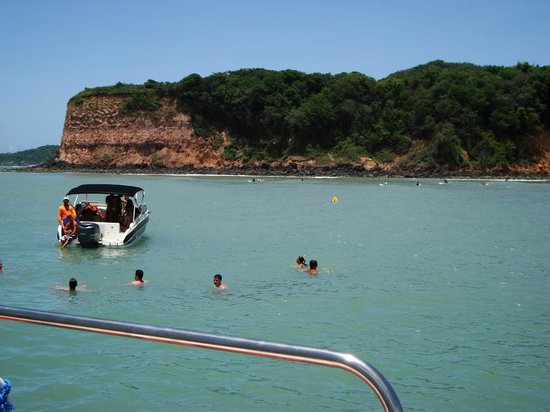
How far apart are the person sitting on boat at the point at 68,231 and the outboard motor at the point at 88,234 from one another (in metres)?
0.51

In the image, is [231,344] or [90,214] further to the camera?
[90,214]

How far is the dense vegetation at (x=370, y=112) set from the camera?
86750 millimetres

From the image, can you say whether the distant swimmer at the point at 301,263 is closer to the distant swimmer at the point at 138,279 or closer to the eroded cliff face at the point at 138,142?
the distant swimmer at the point at 138,279

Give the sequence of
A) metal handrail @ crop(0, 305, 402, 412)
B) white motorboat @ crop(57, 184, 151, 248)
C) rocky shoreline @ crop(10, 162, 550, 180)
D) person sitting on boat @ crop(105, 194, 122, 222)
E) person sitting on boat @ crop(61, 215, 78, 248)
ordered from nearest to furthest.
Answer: metal handrail @ crop(0, 305, 402, 412)
white motorboat @ crop(57, 184, 151, 248)
person sitting on boat @ crop(61, 215, 78, 248)
person sitting on boat @ crop(105, 194, 122, 222)
rocky shoreline @ crop(10, 162, 550, 180)

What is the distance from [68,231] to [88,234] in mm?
1074

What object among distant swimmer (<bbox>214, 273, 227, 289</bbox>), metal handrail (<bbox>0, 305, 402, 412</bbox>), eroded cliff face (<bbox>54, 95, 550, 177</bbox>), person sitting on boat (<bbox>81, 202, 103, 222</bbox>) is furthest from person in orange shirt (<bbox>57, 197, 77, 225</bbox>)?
eroded cliff face (<bbox>54, 95, 550, 177</bbox>)

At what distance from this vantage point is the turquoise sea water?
8922 millimetres

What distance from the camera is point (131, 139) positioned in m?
102

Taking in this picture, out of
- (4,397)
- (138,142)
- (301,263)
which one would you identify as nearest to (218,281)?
(301,263)

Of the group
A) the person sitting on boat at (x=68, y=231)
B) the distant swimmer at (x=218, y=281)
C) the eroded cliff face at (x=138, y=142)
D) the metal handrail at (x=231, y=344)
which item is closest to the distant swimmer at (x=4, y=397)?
the metal handrail at (x=231, y=344)

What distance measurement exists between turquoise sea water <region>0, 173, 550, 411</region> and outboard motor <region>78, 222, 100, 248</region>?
381 millimetres

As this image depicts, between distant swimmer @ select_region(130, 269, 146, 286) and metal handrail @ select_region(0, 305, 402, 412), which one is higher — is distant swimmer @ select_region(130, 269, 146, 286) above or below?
below

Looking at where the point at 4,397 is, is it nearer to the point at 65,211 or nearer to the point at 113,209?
the point at 65,211

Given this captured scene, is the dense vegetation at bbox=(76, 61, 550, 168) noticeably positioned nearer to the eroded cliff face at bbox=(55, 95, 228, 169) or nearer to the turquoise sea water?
the eroded cliff face at bbox=(55, 95, 228, 169)
